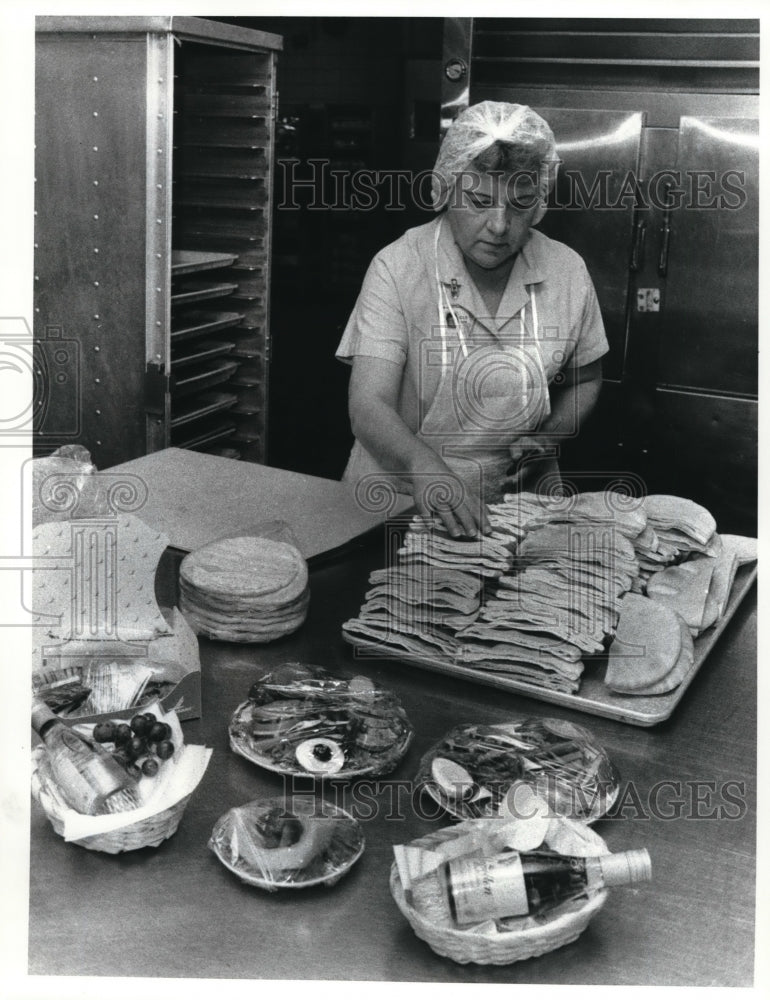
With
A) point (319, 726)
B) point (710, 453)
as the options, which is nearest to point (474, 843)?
point (319, 726)

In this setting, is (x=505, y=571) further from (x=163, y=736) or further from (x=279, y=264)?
(x=279, y=264)

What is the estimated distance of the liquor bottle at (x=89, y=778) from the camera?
141cm

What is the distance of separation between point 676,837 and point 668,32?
3.51 meters

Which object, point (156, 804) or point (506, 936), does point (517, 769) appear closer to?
point (506, 936)

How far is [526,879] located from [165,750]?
1.74ft

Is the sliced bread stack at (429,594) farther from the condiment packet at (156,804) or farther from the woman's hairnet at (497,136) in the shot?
the woman's hairnet at (497,136)

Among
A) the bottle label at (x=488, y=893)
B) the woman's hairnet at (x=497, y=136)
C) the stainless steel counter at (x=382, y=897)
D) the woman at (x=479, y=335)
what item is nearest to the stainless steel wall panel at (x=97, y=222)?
the woman at (x=479, y=335)

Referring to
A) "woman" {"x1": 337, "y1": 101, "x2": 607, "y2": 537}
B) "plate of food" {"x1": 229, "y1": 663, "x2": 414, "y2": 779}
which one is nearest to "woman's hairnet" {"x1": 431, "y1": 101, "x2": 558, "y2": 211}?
"woman" {"x1": 337, "y1": 101, "x2": 607, "y2": 537}

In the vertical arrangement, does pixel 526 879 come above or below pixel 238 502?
below

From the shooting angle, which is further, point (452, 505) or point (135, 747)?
point (452, 505)

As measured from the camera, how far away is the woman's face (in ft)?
8.87

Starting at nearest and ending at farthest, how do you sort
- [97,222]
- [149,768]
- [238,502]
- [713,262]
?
[149,768] < [238,502] < [97,222] < [713,262]

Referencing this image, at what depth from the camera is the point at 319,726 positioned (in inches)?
64.2

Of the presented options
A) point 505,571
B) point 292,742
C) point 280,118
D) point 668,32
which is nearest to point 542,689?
point 505,571
